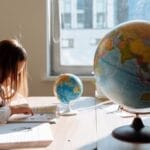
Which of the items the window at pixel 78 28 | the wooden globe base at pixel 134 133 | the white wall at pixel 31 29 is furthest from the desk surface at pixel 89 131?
the window at pixel 78 28

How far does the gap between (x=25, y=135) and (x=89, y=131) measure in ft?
0.80

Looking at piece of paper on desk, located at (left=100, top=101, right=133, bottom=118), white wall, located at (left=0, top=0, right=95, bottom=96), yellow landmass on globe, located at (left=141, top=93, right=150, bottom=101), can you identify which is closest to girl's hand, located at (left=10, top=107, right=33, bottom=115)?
piece of paper on desk, located at (left=100, top=101, right=133, bottom=118)

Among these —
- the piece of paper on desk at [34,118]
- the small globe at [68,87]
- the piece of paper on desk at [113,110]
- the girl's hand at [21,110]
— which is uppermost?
the small globe at [68,87]

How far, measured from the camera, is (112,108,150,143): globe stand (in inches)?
46.1

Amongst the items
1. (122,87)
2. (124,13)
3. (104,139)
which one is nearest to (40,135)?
(104,139)

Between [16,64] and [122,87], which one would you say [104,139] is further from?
[16,64]

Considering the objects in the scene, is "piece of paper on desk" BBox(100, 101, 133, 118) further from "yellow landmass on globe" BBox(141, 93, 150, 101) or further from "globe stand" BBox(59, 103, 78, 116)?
"yellow landmass on globe" BBox(141, 93, 150, 101)

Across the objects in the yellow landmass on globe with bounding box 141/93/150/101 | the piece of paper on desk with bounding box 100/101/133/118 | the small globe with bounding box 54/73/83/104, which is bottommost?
the piece of paper on desk with bounding box 100/101/133/118

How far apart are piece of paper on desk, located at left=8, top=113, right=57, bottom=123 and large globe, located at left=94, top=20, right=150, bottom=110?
393mm

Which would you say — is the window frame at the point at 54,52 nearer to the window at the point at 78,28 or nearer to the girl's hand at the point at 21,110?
the window at the point at 78,28

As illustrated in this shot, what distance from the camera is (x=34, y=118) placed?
1496 mm

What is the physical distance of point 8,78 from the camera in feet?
5.55

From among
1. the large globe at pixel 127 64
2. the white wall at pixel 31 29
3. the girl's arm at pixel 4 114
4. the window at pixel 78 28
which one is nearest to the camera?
the large globe at pixel 127 64

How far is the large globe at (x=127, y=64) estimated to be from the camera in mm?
1088
